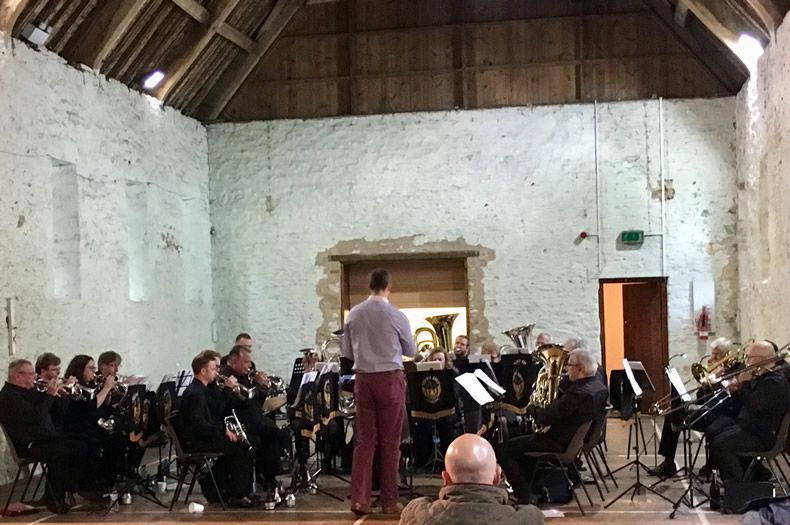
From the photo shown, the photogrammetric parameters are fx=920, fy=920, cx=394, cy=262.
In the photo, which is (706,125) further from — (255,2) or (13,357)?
(13,357)

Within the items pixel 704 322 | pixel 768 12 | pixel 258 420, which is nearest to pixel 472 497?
pixel 258 420

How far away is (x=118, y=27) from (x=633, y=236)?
6694 mm

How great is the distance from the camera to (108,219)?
33.6 ft

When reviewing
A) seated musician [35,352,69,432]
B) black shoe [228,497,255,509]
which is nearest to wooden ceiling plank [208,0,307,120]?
seated musician [35,352,69,432]

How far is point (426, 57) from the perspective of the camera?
12.4 metres

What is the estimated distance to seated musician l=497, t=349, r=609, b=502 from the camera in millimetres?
5961

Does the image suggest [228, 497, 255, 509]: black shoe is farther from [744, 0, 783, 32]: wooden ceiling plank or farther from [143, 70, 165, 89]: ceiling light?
[744, 0, 783, 32]: wooden ceiling plank

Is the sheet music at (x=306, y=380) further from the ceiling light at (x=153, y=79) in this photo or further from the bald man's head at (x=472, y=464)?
the ceiling light at (x=153, y=79)

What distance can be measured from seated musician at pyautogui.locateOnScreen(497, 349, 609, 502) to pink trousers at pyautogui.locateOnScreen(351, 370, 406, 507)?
0.76 meters

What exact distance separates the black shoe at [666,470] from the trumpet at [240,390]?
3.30 meters

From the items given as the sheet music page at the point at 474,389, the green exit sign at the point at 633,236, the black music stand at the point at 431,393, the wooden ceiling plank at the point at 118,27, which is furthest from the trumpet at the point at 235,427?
the green exit sign at the point at 633,236

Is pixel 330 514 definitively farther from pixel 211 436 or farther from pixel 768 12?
pixel 768 12

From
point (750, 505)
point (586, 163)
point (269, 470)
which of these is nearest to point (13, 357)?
point (269, 470)

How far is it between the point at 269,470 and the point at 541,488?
6.64 ft
